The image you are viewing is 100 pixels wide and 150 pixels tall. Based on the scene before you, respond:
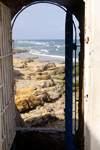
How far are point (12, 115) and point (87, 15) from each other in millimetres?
2572

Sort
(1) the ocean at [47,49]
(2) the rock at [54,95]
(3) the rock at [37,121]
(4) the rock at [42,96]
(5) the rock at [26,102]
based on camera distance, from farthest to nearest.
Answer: (1) the ocean at [47,49], (2) the rock at [54,95], (4) the rock at [42,96], (5) the rock at [26,102], (3) the rock at [37,121]

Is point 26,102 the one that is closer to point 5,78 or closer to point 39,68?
point 5,78

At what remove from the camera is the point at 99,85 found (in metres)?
2.42

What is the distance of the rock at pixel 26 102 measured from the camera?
8.30 m

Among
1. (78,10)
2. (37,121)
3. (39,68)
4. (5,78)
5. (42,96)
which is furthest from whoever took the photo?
(39,68)

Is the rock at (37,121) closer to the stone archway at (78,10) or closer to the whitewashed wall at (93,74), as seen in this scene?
the stone archway at (78,10)

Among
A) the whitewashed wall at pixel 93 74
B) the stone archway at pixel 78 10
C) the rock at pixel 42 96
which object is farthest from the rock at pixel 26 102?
the whitewashed wall at pixel 93 74

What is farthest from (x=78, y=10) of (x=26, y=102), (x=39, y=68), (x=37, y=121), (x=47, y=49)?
(x=47, y=49)

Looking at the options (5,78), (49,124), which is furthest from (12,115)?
(49,124)

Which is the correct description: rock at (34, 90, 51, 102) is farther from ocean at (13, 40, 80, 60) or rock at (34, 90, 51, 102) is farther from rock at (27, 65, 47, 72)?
ocean at (13, 40, 80, 60)

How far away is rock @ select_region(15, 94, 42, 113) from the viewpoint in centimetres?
830

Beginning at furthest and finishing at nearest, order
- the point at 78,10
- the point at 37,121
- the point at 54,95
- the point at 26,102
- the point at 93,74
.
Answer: the point at 54,95 < the point at 26,102 < the point at 37,121 < the point at 78,10 < the point at 93,74

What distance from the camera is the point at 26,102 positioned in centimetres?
862

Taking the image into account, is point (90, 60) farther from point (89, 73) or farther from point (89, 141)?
point (89, 141)
